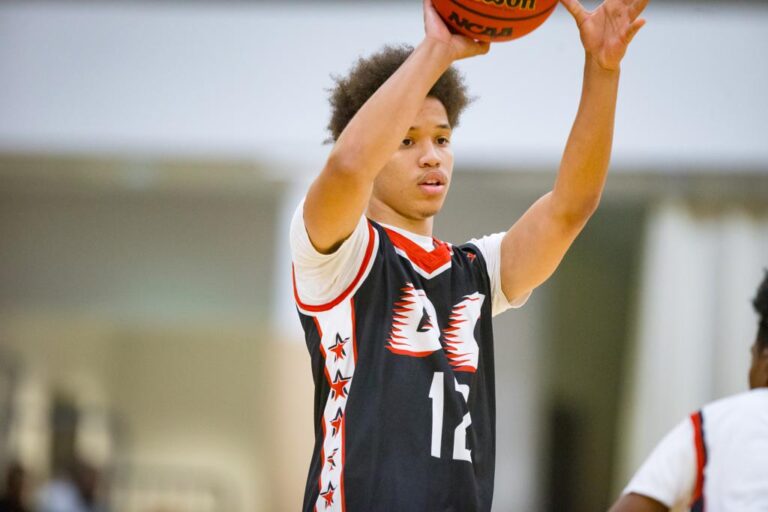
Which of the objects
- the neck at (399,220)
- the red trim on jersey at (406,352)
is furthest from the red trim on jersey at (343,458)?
the neck at (399,220)

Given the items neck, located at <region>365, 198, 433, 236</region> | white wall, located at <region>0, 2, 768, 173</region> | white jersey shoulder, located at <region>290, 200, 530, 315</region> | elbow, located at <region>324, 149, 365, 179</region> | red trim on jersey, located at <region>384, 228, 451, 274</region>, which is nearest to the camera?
elbow, located at <region>324, 149, 365, 179</region>

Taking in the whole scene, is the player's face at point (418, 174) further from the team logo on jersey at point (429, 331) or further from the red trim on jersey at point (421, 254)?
the team logo on jersey at point (429, 331)

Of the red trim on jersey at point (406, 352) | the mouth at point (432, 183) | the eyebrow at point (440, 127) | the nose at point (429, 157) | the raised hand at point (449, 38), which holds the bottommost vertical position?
the red trim on jersey at point (406, 352)

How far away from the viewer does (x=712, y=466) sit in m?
2.62

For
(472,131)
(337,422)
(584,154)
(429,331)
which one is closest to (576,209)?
(584,154)

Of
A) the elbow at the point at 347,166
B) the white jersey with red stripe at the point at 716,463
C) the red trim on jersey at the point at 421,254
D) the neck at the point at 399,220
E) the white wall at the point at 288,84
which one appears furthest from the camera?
the white wall at the point at 288,84

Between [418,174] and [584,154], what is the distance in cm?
36

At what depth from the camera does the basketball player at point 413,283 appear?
2.05 meters

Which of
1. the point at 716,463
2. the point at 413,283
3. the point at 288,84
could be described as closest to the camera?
the point at 413,283

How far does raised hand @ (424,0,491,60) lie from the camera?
2115 millimetres

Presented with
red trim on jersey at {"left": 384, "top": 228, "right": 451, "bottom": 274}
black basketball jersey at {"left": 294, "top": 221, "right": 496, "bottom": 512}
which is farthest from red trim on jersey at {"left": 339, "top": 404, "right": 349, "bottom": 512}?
red trim on jersey at {"left": 384, "top": 228, "right": 451, "bottom": 274}

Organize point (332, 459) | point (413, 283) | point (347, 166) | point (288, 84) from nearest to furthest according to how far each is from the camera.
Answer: point (347, 166)
point (332, 459)
point (413, 283)
point (288, 84)

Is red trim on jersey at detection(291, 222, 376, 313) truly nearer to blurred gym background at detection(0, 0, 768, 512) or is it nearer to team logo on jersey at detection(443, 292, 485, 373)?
team logo on jersey at detection(443, 292, 485, 373)

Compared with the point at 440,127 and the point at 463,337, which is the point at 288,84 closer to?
the point at 440,127
